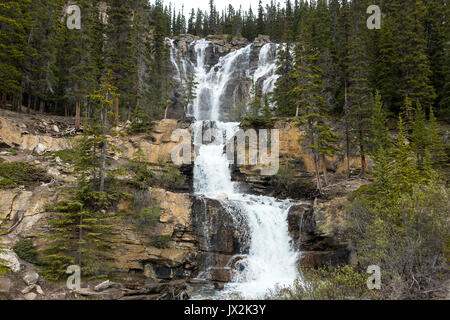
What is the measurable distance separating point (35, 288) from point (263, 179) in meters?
20.7

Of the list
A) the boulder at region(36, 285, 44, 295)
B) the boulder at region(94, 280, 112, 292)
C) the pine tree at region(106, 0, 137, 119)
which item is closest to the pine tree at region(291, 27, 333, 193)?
the pine tree at region(106, 0, 137, 119)

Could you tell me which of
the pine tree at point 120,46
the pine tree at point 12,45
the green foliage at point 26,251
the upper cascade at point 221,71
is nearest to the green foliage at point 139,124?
the pine tree at point 120,46

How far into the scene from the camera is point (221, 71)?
173ft

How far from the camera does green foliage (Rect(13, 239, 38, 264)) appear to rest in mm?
14227

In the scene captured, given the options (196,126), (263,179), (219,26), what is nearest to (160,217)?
(263,179)

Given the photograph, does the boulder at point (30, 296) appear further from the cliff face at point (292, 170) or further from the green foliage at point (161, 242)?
the cliff face at point (292, 170)

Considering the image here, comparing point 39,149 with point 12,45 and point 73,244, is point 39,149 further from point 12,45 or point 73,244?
point 12,45

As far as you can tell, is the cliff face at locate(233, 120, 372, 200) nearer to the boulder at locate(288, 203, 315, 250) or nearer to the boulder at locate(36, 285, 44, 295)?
the boulder at locate(288, 203, 315, 250)

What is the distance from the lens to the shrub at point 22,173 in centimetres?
1711

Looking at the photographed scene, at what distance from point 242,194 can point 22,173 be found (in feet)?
56.7

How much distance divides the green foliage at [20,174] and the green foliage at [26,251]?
400 cm

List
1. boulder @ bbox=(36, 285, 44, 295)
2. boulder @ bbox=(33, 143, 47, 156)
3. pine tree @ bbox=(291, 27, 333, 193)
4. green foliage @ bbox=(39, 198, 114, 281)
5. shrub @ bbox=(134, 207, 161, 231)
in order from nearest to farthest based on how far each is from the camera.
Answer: boulder @ bbox=(36, 285, 44, 295), green foliage @ bbox=(39, 198, 114, 281), shrub @ bbox=(134, 207, 161, 231), boulder @ bbox=(33, 143, 47, 156), pine tree @ bbox=(291, 27, 333, 193)

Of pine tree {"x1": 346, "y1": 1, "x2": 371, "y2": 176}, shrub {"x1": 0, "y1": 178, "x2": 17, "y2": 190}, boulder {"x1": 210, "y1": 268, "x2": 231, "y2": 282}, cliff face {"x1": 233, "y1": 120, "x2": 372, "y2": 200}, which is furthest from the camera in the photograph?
cliff face {"x1": 233, "y1": 120, "x2": 372, "y2": 200}

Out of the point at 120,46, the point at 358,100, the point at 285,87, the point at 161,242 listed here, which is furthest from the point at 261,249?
the point at 120,46
